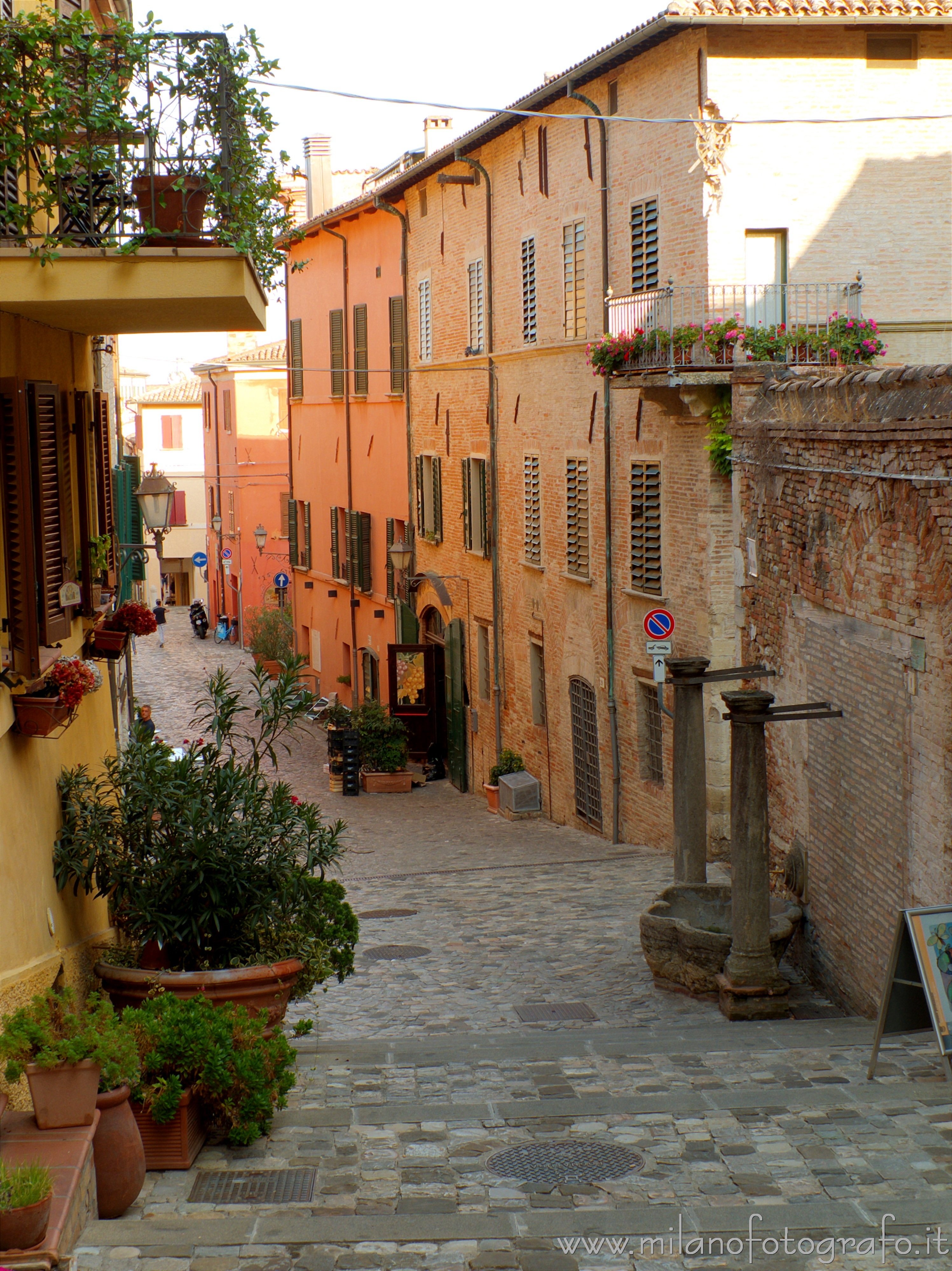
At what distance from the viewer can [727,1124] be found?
6617 millimetres

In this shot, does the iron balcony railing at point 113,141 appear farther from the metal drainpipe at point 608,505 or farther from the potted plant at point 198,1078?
the metal drainpipe at point 608,505

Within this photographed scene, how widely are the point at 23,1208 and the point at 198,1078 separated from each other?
1744mm

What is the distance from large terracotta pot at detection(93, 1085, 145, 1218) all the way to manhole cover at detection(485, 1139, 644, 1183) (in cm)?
153

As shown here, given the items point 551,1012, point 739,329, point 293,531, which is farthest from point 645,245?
point 293,531

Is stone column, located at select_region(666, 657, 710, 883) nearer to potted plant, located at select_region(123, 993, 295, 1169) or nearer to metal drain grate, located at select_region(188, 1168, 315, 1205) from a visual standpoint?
potted plant, located at select_region(123, 993, 295, 1169)

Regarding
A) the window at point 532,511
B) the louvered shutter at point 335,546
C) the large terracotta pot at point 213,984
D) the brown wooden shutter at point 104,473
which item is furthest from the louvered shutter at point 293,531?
the large terracotta pot at point 213,984

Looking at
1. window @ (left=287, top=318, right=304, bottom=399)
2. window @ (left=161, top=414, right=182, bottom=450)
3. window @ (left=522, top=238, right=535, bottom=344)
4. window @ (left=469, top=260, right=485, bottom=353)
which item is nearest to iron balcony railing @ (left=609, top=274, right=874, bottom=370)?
window @ (left=522, top=238, right=535, bottom=344)

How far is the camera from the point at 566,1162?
20.4 ft

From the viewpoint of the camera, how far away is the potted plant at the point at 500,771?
22.7m

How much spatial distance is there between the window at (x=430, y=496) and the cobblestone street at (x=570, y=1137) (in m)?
15.1

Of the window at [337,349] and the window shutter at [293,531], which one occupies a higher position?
the window at [337,349]

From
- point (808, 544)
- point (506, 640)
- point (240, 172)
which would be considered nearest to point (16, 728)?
point (240, 172)

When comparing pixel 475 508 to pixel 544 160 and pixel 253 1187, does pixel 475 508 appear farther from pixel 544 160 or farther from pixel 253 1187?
pixel 253 1187

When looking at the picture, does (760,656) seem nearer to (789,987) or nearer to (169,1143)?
(789,987)
